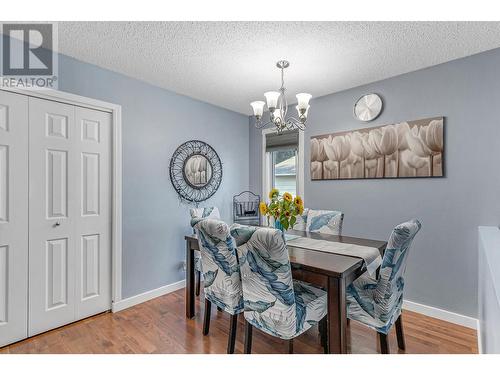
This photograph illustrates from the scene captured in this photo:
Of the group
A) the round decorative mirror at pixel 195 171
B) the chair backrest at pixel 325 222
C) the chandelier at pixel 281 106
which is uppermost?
the chandelier at pixel 281 106

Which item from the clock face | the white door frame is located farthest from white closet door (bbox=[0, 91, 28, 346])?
the clock face

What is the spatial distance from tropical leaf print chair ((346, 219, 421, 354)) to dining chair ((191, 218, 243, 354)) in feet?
2.60

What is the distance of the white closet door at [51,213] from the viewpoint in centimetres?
211

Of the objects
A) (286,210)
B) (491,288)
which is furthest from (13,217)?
(491,288)

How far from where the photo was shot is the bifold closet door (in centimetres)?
212

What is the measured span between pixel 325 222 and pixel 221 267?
126 cm

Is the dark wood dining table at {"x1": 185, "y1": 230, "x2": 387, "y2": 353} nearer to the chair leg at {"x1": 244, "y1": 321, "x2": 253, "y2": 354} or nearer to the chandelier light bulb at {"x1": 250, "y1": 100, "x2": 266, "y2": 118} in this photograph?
the chair leg at {"x1": 244, "y1": 321, "x2": 253, "y2": 354}

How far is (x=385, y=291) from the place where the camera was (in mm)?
1582

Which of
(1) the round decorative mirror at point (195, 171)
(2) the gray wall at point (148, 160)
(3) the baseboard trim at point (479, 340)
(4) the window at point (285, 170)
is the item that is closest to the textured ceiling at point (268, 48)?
(2) the gray wall at point (148, 160)

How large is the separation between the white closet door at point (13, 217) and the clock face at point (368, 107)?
318 centimetres

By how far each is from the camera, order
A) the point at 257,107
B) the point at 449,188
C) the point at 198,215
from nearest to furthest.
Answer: the point at 257,107
the point at 449,188
the point at 198,215

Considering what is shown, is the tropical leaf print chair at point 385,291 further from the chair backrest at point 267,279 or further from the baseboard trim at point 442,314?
the baseboard trim at point 442,314

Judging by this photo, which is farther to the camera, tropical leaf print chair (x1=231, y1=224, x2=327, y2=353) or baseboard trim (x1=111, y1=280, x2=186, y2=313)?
baseboard trim (x1=111, y1=280, x2=186, y2=313)

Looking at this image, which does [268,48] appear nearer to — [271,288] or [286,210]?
[286,210]
